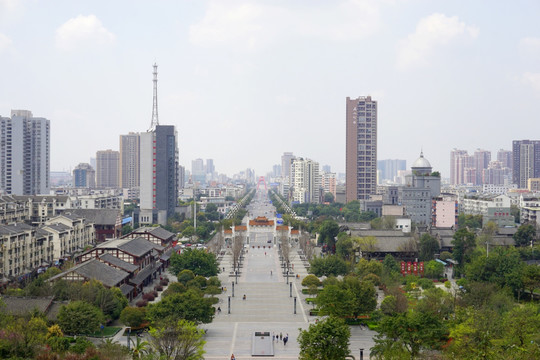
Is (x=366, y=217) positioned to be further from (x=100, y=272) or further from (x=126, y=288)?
(x=100, y=272)

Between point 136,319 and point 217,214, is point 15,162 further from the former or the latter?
point 136,319

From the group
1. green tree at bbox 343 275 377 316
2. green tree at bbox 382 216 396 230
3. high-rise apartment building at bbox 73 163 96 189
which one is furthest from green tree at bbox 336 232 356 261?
high-rise apartment building at bbox 73 163 96 189

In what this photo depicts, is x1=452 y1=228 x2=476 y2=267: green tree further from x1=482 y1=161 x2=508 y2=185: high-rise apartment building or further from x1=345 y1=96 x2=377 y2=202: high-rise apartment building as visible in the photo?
x1=482 y1=161 x2=508 y2=185: high-rise apartment building

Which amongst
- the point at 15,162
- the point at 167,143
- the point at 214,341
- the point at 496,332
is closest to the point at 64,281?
the point at 214,341

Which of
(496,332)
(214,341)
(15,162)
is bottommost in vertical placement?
(214,341)

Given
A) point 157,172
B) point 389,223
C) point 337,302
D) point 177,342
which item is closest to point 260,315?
point 337,302

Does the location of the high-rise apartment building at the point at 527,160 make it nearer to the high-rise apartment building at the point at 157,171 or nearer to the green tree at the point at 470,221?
the green tree at the point at 470,221

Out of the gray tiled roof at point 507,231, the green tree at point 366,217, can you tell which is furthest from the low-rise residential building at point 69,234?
the gray tiled roof at point 507,231
